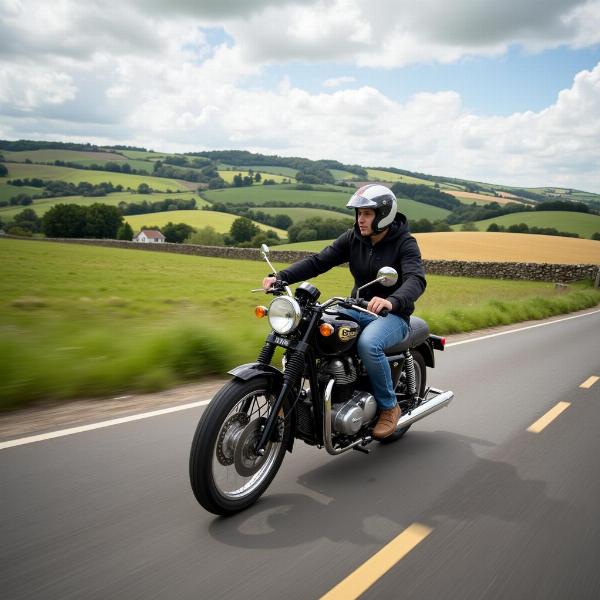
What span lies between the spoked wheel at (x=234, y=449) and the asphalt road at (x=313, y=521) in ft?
0.47

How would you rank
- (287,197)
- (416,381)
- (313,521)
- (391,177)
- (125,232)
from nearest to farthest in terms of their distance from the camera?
(313,521) → (416,381) → (125,232) → (287,197) → (391,177)

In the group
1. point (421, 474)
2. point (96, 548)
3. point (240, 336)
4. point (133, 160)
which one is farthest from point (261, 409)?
point (133, 160)

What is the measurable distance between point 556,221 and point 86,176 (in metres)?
84.1

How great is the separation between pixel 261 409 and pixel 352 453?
1.36m

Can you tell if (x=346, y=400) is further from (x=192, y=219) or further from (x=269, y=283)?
(x=192, y=219)

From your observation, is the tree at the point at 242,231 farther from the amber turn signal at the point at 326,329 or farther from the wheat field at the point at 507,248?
the amber turn signal at the point at 326,329

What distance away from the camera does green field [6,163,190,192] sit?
93544mm

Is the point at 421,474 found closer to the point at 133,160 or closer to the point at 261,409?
the point at 261,409

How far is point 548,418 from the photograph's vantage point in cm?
561

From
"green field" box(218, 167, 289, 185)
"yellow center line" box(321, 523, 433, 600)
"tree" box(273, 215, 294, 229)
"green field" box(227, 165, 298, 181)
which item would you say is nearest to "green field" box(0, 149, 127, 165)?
"green field" box(218, 167, 289, 185)

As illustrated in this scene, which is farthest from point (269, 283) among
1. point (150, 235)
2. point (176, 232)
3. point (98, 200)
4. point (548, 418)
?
point (98, 200)

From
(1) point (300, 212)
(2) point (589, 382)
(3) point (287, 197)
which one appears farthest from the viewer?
(3) point (287, 197)

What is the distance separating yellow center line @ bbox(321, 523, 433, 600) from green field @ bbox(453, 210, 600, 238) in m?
71.5

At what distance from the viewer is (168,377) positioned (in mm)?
6059
